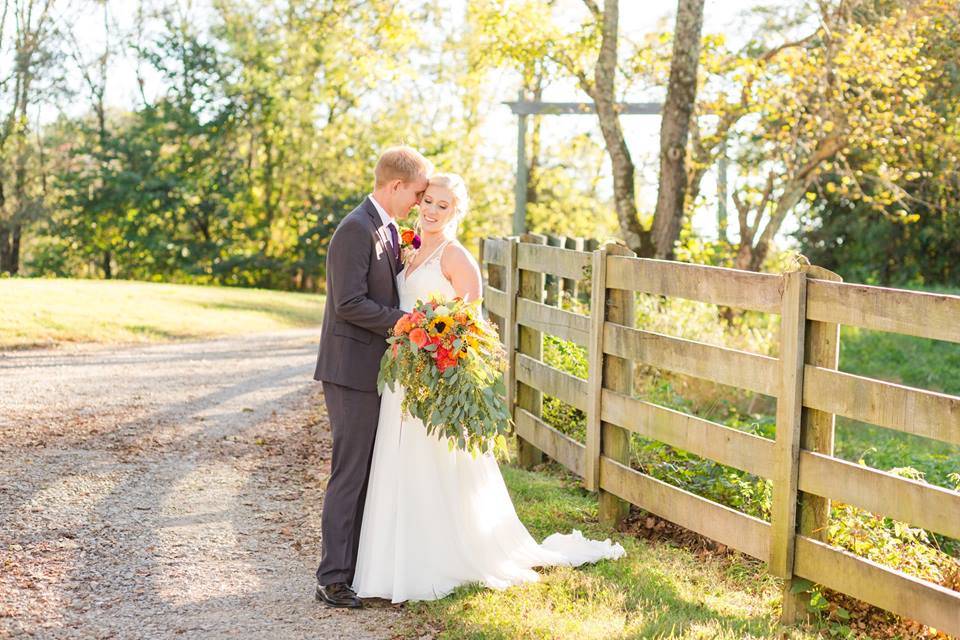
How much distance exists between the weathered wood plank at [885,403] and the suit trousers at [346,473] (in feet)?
6.45

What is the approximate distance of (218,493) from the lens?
7184 mm

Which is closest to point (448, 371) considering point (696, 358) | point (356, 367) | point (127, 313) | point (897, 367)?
point (356, 367)

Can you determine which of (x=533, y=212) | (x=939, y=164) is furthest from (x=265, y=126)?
(x=939, y=164)

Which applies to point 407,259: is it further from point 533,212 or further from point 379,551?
point 533,212

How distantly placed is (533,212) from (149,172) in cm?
1096

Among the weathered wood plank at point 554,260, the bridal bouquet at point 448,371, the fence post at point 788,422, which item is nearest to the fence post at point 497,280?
the weathered wood plank at point 554,260

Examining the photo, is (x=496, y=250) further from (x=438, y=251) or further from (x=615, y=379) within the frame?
(x=438, y=251)

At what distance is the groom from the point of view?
5016 millimetres

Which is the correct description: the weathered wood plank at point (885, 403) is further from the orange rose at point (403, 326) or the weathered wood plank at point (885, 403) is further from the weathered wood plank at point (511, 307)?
the weathered wood plank at point (511, 307)

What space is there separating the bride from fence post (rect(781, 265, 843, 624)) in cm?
122

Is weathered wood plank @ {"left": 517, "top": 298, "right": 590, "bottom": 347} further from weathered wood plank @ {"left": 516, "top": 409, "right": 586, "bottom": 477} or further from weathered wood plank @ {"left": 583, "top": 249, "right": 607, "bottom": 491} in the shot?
weathered wood plank @ {"left": 516, "top": 409, "right": 586, "bottom": 477}

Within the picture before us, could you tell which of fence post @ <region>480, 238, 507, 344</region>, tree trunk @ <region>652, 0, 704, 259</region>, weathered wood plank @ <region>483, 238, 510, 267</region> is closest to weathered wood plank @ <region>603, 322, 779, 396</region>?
weathered wood plank @ <region>483, 238, 510, 267</region>

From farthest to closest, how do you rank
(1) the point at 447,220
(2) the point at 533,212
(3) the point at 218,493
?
(2) the point at 533,212
(3) the point at 218,493
(1) the point at 447,220

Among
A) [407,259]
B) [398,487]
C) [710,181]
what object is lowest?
[398,487]
